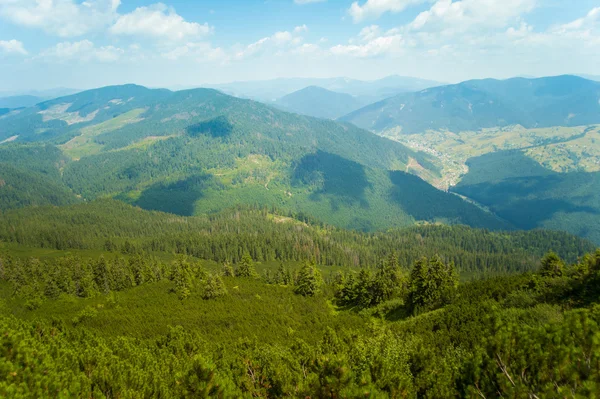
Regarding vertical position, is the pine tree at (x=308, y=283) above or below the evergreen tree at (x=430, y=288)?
below

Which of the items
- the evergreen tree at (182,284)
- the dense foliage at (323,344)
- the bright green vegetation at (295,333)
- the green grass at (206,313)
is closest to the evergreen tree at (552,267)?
the bright green vegetation at (295,333)

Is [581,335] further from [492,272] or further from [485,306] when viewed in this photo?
[492,272]

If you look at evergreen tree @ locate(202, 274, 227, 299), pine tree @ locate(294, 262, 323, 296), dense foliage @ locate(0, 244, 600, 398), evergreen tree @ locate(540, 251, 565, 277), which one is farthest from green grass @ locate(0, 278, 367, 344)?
evergreen tree @ locate(540, 251, 565, 277)

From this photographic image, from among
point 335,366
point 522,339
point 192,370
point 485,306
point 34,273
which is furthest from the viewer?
point 34,273

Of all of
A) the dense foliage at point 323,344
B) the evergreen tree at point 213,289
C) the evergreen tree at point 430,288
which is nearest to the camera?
the dense foliage at point 323,344

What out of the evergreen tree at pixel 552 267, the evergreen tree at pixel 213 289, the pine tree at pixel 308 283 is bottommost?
the pine tree at pixel 308 283

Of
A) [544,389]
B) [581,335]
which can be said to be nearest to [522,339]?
[581,335]

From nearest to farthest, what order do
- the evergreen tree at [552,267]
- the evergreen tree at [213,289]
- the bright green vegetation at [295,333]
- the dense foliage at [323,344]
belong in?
the dense foliage at [323,344] → the bright green vegetation at [295,333] → the evergreen tree at [552,267] → the evergreen tree at [213,289]

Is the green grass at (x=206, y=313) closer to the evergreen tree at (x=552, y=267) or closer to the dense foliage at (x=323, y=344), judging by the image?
the dense foliage at (x=323, y=344)

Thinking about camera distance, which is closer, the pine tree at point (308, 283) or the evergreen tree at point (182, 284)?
the evergreen tree at point (182, 284)
